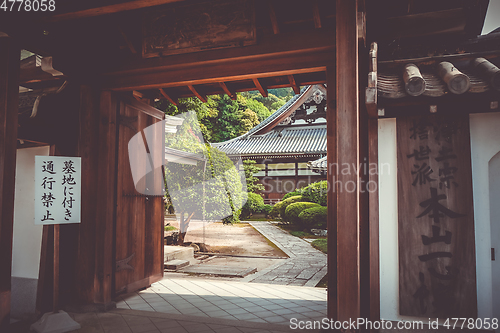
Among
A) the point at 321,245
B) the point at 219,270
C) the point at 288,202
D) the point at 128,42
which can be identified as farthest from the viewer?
the point at 288,202

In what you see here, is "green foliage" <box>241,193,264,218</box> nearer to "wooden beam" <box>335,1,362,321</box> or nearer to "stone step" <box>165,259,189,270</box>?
"stone step" <box>165,259,189,270</box>

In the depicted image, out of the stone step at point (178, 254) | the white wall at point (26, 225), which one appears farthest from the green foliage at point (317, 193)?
the white wall at point (26, 225)

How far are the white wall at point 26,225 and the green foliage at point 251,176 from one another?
55.9 feet

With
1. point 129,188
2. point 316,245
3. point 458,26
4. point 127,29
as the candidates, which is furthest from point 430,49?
point 316,245

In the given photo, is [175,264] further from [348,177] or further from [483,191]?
A: [483,191]

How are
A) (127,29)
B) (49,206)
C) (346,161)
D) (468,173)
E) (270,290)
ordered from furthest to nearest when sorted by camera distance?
(270,290) → (127,29) → (49,206) → (468,173) → (346,161)

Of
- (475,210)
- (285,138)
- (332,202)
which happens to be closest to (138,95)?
(332,202)

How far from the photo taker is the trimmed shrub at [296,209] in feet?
50.9

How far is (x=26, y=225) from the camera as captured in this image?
16.4 feet

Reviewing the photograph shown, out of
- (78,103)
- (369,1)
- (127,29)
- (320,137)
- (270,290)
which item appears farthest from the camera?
(320,137)

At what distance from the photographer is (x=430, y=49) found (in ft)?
15.7

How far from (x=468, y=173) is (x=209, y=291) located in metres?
4.09

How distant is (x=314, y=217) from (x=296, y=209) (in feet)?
4.28

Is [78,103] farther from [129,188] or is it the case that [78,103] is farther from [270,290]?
[270,290]
